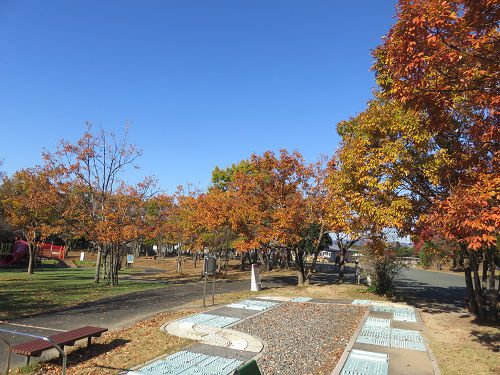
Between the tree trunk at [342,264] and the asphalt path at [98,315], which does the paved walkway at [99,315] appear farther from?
the tree trunk at [342,264]

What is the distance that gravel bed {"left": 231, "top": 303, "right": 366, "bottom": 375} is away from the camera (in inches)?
267

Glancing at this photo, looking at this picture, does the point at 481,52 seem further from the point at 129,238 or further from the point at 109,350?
the point at 129,238

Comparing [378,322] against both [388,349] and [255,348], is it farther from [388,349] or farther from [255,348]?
[255,348]

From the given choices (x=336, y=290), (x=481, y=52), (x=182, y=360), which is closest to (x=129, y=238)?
(x=336, y=290)

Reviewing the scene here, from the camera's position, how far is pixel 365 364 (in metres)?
6.79

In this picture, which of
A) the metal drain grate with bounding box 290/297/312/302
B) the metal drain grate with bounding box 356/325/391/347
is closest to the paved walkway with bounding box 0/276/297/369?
the metal drain grate with bounding box 290/297/312/302

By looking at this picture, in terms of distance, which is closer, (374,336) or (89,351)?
(89,351)

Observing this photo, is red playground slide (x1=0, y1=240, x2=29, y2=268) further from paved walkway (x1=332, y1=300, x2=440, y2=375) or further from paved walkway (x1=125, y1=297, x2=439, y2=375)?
paved walkway (x1=332, y1=300, x2=440, y2=375)

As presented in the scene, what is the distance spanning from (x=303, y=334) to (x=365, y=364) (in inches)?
95.8

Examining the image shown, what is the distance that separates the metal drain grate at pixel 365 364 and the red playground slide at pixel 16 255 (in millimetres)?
31329

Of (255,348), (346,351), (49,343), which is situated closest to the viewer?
(49,343)

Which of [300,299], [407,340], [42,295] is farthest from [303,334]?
[42,295]

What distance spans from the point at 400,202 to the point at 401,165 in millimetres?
1031

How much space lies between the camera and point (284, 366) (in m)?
6.65
